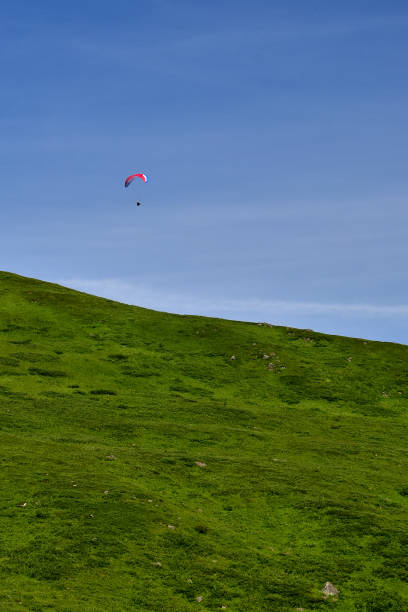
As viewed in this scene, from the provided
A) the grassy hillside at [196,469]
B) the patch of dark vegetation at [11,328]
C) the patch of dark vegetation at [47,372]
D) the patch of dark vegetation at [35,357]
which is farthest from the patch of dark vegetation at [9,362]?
the patch of dark vegetation at [11,328]

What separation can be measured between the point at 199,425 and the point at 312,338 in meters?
26.9

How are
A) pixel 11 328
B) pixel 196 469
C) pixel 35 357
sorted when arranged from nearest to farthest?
pixel 196 469
pixel 35 357
pixel 11 328

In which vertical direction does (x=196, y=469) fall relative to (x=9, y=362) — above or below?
below

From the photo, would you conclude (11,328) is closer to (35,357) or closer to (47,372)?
(35,357)

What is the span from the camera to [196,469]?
35688 mm

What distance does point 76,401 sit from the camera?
46.5 metres

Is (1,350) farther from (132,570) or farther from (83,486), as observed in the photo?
(132,570)

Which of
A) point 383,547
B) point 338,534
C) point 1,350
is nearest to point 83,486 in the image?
point 338,534

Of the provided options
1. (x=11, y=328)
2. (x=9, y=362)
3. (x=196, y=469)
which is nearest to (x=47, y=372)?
(x=9, y=362)

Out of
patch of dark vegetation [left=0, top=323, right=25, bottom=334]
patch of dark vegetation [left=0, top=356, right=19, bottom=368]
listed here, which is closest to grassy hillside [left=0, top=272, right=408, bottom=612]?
patch of dark vegetation [left=0, top=356, right=19, bottom=368]

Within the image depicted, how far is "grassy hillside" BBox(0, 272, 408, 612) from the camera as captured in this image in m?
25.1

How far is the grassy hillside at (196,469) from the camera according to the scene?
25.1 meters

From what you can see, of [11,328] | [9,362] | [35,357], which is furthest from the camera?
[11,328]

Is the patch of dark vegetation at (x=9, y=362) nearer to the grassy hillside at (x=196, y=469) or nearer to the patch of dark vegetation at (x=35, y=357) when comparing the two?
the grassy hillside at (x=196, y=469)
